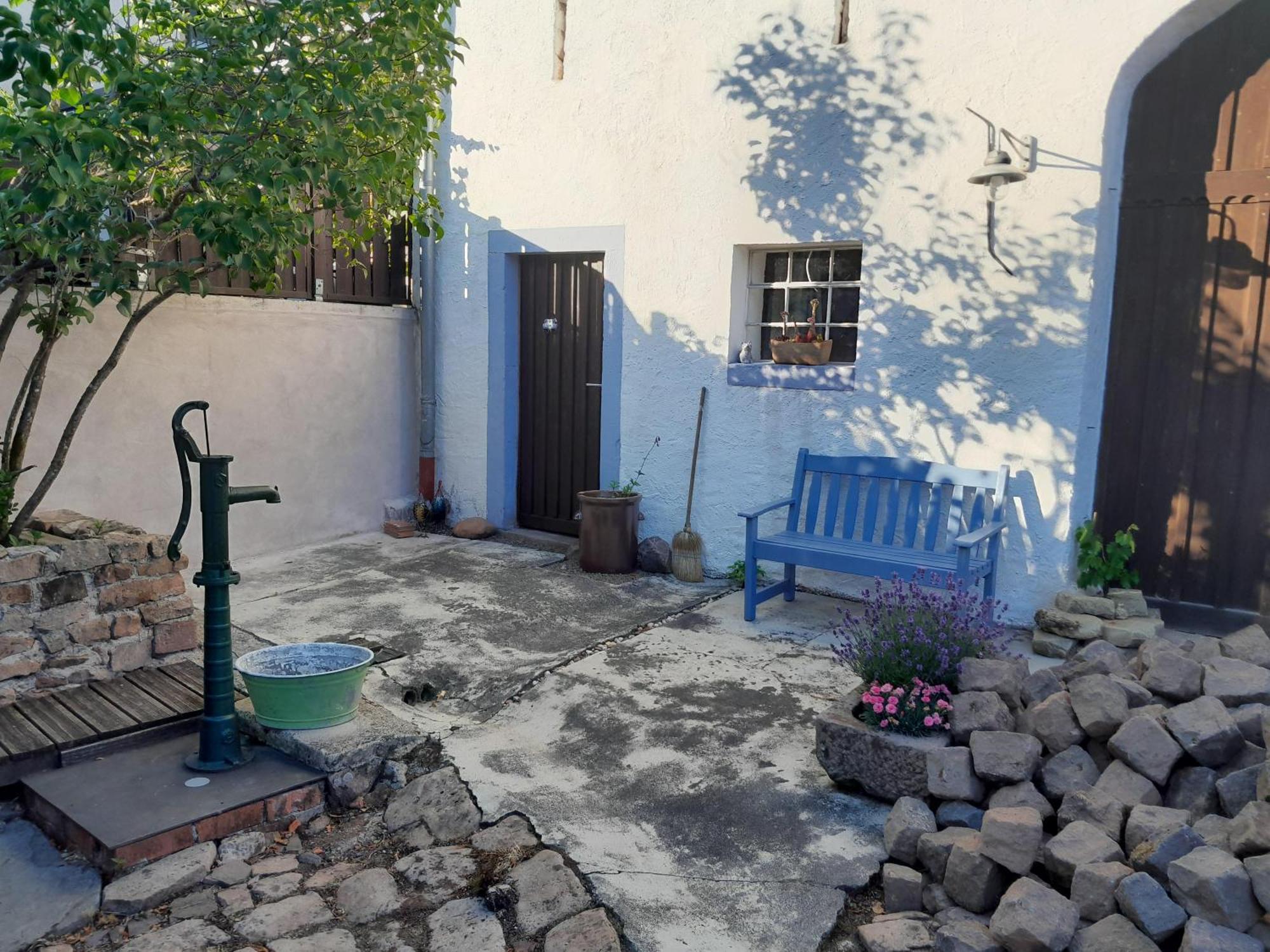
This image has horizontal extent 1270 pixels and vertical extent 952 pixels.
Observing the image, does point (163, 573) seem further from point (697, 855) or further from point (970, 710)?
point (970, 710)

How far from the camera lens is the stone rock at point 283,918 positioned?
3172mm

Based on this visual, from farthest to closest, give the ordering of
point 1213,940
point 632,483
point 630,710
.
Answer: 1. point 632,483
2. point 630,710
3. point 1213,940

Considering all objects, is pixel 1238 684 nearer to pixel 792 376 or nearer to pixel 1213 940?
pixel 1213 940

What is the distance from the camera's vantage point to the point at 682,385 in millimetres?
6969

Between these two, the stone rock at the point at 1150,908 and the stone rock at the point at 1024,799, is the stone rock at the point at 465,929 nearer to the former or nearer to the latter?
the stone rock at the point at 1024,799

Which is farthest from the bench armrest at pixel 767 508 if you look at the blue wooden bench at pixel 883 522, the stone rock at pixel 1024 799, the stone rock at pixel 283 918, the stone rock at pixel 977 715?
the stone rock at pixel 283 918

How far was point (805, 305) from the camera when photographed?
671 centimetres

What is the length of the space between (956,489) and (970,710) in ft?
8.02

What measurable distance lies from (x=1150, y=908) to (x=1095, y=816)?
1.52 feet

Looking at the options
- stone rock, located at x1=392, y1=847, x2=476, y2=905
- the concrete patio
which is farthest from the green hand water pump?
stone rock, located at x1=392, y1=847, x2=476, y2=905

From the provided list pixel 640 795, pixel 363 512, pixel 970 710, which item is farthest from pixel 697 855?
pixel 363 512

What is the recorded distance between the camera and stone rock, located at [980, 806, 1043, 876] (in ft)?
9.78

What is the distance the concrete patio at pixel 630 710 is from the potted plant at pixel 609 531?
14 centimetres

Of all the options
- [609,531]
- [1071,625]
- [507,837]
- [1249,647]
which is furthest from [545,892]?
[609,531]
